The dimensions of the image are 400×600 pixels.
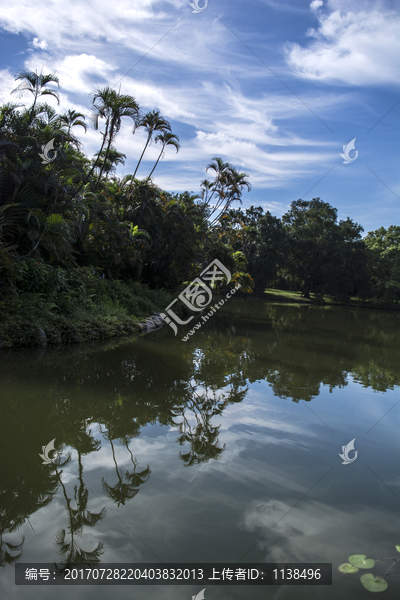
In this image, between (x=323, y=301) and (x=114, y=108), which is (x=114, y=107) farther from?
(x=323, y=301)

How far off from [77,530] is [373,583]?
2363 mm

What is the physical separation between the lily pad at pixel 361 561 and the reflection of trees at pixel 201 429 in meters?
1.93

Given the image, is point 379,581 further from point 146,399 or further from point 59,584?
point 146,399

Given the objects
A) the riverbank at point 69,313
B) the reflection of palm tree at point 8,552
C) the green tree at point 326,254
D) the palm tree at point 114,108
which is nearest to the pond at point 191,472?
the reflection of palm tree at point 8,552

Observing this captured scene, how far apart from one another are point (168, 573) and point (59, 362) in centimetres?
643

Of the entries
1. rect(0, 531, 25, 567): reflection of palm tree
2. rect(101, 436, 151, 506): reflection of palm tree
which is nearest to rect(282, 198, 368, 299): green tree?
rect(101, 436, 151, 506): reflection of palm tree

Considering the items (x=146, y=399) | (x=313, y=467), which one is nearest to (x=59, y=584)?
(x=313, y=467)

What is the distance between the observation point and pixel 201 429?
18.3 ft

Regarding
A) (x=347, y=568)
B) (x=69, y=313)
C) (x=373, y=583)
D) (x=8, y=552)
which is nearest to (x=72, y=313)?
(x=69, y=313)

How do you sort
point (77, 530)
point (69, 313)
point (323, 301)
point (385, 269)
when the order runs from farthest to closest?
point (385, 269)
point (323, 301)
point (69, 313)
point (77, 530)

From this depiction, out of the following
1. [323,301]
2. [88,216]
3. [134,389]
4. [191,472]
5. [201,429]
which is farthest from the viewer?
[323,301]

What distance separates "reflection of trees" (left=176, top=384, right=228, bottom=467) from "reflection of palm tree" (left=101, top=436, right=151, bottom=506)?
23.0 inches

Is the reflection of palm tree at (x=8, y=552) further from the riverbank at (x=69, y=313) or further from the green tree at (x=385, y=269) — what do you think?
the green tree at (x=385, y=269)

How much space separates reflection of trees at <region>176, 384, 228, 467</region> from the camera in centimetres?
473
